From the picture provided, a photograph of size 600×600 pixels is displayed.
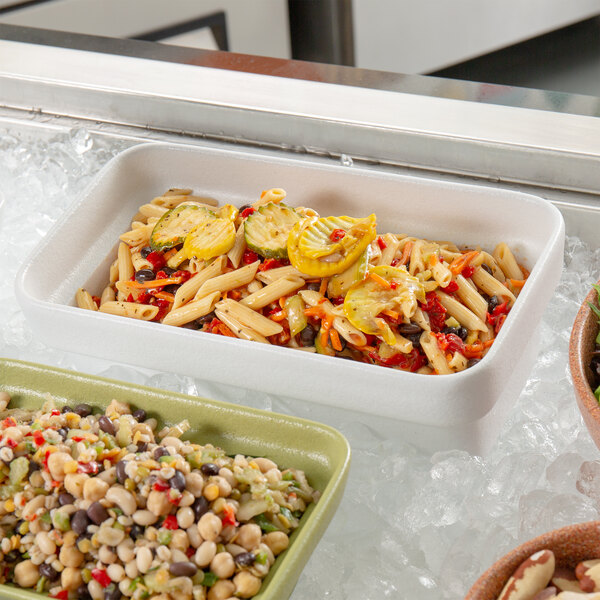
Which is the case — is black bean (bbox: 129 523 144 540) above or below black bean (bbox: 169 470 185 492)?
below

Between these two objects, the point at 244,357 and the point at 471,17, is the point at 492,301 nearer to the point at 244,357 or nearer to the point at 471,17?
the point at 244,357

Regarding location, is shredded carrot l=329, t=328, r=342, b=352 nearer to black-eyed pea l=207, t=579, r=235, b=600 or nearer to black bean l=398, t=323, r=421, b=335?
black bean l=398, t=323, r=421, b=335

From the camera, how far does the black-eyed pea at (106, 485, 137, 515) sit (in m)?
0.98

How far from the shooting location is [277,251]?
135 cm

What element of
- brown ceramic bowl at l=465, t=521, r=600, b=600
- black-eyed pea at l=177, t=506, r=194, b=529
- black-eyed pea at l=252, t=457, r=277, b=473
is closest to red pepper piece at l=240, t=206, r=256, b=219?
black-eyed pea at l=252, t=457, r=277, b=473

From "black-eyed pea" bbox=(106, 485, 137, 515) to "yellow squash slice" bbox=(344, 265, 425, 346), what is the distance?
1.29 feet

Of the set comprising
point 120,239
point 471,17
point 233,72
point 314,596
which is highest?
point 233,72

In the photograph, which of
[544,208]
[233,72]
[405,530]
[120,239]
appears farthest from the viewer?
[233,72]

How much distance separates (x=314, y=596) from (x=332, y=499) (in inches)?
4.6

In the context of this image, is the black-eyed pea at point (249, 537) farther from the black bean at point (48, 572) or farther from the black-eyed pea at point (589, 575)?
the black-eyed pea at point (589, 575)

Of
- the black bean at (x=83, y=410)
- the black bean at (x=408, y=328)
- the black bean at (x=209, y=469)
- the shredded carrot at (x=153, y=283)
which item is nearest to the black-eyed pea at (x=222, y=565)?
the black bean at (x=209, y=469)

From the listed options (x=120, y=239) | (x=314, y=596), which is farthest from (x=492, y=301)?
(x=120, y=239)

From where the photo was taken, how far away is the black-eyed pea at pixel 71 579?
968 millimetres

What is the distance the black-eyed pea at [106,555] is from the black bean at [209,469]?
0.13 meters
